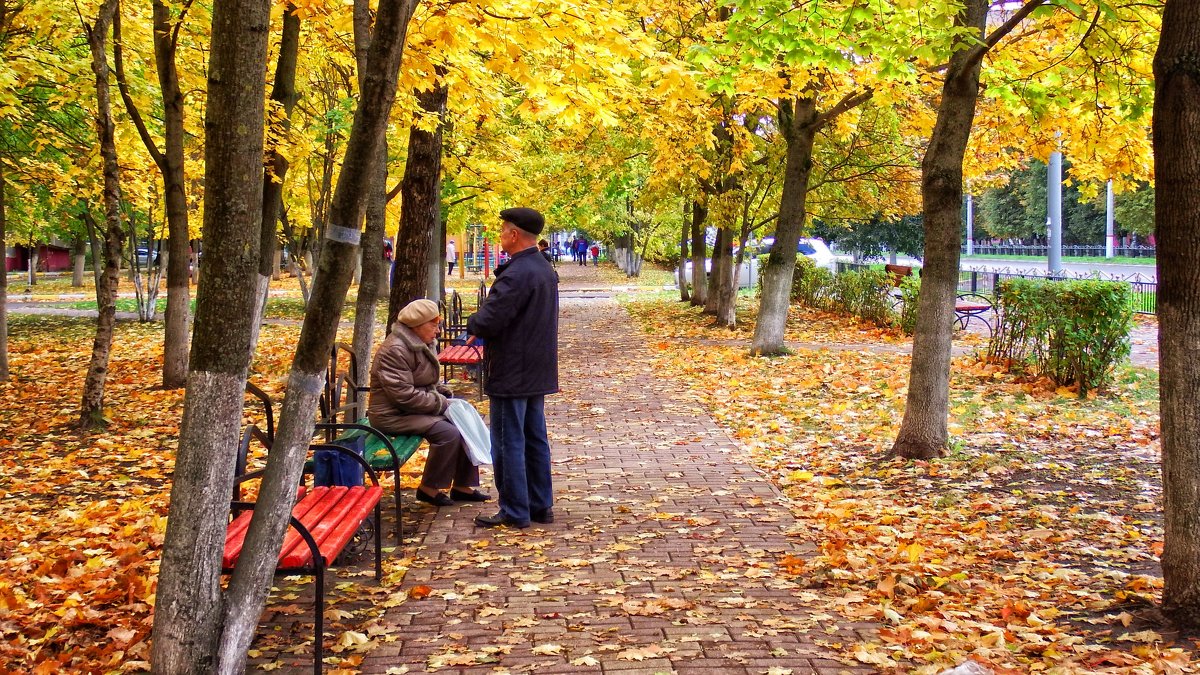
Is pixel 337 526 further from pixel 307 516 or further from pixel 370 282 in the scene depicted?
pixel 370 282

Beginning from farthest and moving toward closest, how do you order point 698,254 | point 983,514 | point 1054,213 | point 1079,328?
point 698,254 < point 1054,213 < point 1079,328 < point 983,514

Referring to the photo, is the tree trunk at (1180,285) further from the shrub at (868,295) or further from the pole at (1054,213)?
the shrub at (868,295)

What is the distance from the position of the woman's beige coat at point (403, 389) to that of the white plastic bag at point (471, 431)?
88mm

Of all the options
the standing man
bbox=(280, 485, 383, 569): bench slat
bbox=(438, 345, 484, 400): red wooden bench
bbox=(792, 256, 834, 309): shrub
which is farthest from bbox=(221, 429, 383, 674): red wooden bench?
bbox=(792, 256, 834, 309): shrub

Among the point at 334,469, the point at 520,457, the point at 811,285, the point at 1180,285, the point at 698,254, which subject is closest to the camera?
the point at 1180,285

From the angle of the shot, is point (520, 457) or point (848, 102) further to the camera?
point (848, 102)

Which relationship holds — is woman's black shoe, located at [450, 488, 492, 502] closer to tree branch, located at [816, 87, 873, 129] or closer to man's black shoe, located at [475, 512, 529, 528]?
man's black shoe, located at [475, 512, 529, 528]

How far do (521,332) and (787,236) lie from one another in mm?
10836

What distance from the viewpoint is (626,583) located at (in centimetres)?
535

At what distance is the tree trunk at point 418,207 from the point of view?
11039 millimetres

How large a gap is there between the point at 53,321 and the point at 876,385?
21.5m

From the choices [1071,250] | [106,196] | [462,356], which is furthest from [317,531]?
[1071,250]

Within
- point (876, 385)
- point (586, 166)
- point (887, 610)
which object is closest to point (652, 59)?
point (876, 385)

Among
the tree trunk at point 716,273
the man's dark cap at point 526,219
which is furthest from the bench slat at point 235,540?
the tree trunk at point 716,273
